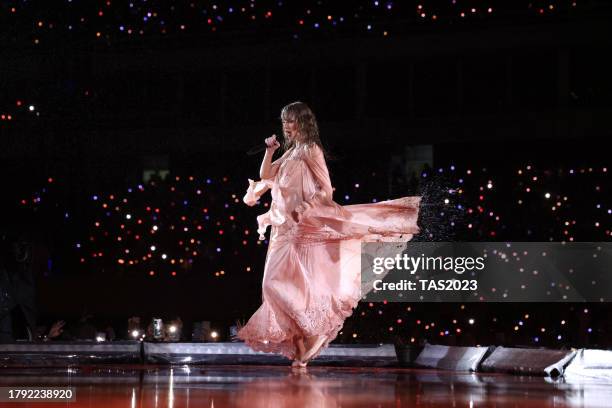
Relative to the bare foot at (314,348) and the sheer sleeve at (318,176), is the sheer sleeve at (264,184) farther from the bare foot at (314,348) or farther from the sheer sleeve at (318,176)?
the bare foot at (314,348)

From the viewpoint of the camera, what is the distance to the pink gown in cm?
665

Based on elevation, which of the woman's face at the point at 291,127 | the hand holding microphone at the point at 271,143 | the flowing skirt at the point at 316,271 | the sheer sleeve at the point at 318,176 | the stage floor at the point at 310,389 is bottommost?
the stage floor at the point at 310,389

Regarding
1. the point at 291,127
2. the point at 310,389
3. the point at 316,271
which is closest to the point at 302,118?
the point at 291,127

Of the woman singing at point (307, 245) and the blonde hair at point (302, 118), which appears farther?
the blonde hair at point (302, 118)

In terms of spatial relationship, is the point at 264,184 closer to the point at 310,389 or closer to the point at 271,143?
the point at 271,143

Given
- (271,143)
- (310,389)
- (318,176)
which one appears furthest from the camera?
(318,176)

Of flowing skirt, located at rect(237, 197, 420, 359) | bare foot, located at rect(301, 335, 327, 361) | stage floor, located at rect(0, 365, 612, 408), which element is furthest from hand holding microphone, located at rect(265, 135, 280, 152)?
stage floor, located at rect(0, 365, 612, 408)

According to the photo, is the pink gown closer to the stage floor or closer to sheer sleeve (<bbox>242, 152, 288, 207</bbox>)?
sheer sleeve (<bbox>242, 152, 288, 207</bbox>)

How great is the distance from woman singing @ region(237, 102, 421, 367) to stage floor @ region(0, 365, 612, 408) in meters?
0.36

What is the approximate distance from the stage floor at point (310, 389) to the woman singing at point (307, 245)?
0.36 meters

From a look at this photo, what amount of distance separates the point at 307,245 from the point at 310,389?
2243mm

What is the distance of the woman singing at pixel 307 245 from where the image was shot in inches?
262

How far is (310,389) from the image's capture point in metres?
4.62

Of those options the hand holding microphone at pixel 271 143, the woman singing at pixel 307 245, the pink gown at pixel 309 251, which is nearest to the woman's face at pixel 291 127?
the woman singing at pixel 307 245
